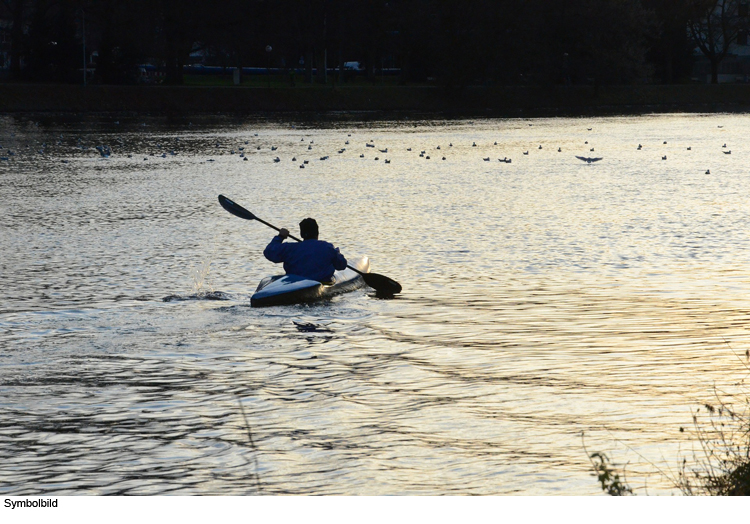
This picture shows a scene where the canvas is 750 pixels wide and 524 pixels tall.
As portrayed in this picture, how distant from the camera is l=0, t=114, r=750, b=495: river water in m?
10.5

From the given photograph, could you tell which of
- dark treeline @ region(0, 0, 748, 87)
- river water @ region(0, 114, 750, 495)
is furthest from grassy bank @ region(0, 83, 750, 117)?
river water @ region(0, 114, 750, 495)

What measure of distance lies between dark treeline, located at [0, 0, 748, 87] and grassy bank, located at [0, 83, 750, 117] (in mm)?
1647

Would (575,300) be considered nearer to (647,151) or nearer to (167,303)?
(167,303)

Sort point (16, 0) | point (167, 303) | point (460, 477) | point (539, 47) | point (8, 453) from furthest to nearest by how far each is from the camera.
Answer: point (539, 47) → point (16, 0) → point (167, 303) → point (8, 453) → point (460, 477)

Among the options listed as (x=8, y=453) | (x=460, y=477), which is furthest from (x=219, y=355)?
(x=460, y=477)

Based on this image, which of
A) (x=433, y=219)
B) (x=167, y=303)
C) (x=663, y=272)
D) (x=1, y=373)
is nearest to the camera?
(x=1, y=373)

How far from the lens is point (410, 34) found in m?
106

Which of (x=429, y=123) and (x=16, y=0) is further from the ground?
(x=16, y=0)

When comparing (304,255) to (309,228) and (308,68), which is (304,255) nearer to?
(309,228)

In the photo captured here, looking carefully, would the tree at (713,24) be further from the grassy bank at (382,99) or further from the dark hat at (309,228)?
the dark hat at (309,228)

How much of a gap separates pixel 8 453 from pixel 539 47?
3904 inches

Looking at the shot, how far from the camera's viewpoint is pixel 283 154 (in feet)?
175

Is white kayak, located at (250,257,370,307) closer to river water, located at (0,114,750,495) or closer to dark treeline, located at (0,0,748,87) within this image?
river water, located at (0,114,750,495)

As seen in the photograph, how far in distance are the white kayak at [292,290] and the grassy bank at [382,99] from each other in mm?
66317
